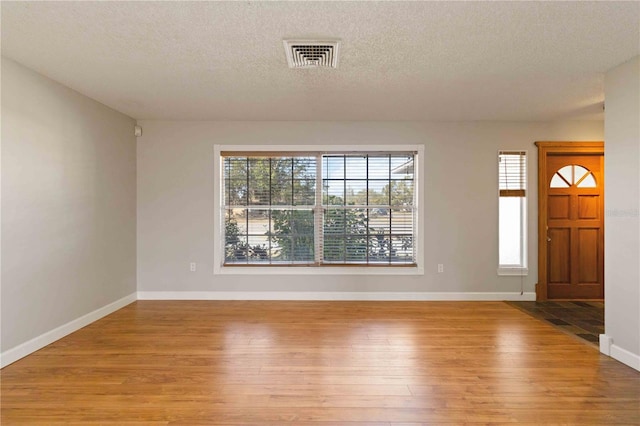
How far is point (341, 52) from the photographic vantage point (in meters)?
2.58

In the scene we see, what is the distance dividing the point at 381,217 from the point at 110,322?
3557mm

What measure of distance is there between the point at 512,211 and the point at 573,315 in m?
1.46

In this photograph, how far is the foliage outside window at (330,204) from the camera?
4.67 meters

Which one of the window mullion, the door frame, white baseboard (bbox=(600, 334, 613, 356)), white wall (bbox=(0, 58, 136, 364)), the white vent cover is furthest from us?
the window mullion

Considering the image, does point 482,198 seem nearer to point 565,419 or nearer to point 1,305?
point 565,419

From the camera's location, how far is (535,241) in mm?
4594

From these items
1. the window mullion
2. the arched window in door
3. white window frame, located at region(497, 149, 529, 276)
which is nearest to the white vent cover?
the window mullion

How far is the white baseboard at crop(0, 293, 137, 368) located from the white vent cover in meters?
3.30

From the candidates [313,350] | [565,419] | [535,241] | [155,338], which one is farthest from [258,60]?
[535,241]

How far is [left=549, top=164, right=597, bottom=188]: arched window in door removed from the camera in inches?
183

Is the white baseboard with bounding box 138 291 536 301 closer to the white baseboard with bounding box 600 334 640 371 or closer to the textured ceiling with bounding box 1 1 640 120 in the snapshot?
the white baseboard with bounding box 600 334 640 371

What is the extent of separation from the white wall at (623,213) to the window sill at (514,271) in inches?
65.2

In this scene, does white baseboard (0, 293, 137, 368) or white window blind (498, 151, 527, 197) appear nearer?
white baseboard (0, 293, 137, 368)

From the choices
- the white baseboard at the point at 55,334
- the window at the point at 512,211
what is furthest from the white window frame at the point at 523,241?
the white baseboard at the point at 55,334
